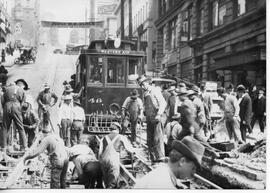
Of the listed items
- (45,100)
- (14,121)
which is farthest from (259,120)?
(14,121)

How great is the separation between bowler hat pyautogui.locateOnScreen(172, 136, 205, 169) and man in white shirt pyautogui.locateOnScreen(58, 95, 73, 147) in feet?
5.98

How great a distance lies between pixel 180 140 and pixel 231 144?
1064mm

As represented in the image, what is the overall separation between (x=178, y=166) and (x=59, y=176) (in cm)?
187

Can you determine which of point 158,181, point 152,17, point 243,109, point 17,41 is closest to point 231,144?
point 243,109

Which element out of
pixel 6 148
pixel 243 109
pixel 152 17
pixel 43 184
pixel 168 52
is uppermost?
pixel 152 17

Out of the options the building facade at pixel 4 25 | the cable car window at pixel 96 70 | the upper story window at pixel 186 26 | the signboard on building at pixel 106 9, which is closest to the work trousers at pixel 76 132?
the cable car window at pixel 96 70

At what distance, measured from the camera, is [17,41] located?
777cm

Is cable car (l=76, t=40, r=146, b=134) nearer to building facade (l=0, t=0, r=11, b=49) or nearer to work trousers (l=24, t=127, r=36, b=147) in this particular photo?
work trousers (l=24, t=127, r=36, b=147)

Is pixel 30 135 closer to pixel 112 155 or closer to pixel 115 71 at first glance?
pixel 112 155

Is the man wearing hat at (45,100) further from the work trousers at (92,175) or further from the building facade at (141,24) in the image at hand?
the building facade at (141,24)

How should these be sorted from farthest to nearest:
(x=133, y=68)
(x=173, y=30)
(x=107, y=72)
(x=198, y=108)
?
(x=107, y=72)
(x=133, y=68)
(x=173, y=30)
(x=198, y=108)

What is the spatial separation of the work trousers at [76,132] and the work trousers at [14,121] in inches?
32.7

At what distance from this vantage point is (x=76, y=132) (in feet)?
23.2

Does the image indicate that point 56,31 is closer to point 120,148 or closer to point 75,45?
point 75,45
